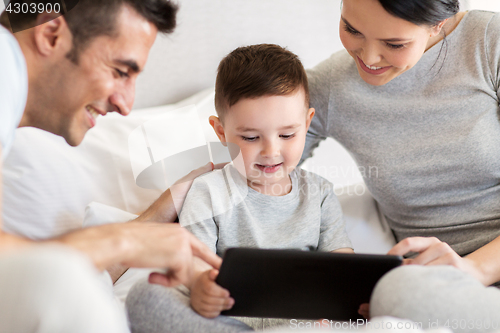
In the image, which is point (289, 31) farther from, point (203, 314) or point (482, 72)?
point (203, 314)

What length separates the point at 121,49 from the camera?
0.58 m

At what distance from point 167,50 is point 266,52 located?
22 centimetres

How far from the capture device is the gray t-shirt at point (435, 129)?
2.97ft

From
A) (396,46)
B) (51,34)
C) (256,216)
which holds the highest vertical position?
(51,34)

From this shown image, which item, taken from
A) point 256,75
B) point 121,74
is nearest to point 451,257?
point 256,75

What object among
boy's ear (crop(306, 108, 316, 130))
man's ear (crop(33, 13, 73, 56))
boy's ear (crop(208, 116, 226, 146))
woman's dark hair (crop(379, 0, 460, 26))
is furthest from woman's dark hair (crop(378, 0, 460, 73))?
man's ear (crop(33, 13, 73, 56))

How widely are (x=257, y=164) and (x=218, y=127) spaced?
0.38ft

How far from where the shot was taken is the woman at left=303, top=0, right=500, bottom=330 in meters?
0.80

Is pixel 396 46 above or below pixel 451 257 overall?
above

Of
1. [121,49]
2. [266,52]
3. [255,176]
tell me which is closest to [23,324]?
[121,49]

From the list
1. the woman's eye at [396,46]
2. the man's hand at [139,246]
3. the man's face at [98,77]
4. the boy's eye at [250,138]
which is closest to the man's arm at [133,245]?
the man's hand at [139,246]

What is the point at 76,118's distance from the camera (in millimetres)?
619

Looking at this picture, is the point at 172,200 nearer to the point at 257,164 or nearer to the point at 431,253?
the point at 257,164

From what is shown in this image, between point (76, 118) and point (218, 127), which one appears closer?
point (76, 118)
